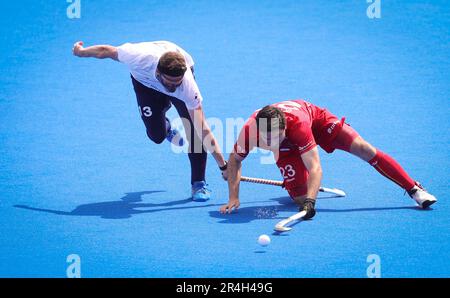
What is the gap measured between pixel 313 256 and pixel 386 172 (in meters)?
1.78

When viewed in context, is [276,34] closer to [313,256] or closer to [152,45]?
[152,45]

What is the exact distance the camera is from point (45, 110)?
12.3 metres

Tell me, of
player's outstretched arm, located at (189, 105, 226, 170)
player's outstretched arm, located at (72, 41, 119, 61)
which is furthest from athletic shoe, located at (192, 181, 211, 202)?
player's outstretched arm, located at (72, 41, 119, 61)

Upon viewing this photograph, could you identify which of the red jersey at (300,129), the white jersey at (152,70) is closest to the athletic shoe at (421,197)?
the red jersey at (300,129)

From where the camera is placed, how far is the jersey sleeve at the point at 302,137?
848 cm

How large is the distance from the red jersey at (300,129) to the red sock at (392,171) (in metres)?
0.54

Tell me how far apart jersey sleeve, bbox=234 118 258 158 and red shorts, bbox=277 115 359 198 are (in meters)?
0.37

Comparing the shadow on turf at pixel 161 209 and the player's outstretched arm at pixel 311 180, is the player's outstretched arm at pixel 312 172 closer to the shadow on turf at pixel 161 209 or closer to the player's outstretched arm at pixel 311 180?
the player's outstretched arm at pixel 311 180

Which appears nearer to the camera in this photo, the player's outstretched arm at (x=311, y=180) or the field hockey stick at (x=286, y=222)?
the field hockey stick at (x=286, y=222)

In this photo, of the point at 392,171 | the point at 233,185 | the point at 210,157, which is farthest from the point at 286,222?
the point at 210,157

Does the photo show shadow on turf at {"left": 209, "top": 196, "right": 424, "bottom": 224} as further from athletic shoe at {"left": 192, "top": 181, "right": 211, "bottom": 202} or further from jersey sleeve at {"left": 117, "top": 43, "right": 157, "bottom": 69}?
jersey sleeve at {"left": 117, "top": 43, "right": 157, "bottom": 69}

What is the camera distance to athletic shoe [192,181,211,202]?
30.5 feet

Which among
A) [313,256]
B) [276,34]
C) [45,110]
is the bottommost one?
[313,256]

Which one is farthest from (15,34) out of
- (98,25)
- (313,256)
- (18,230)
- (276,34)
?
(313,256)
